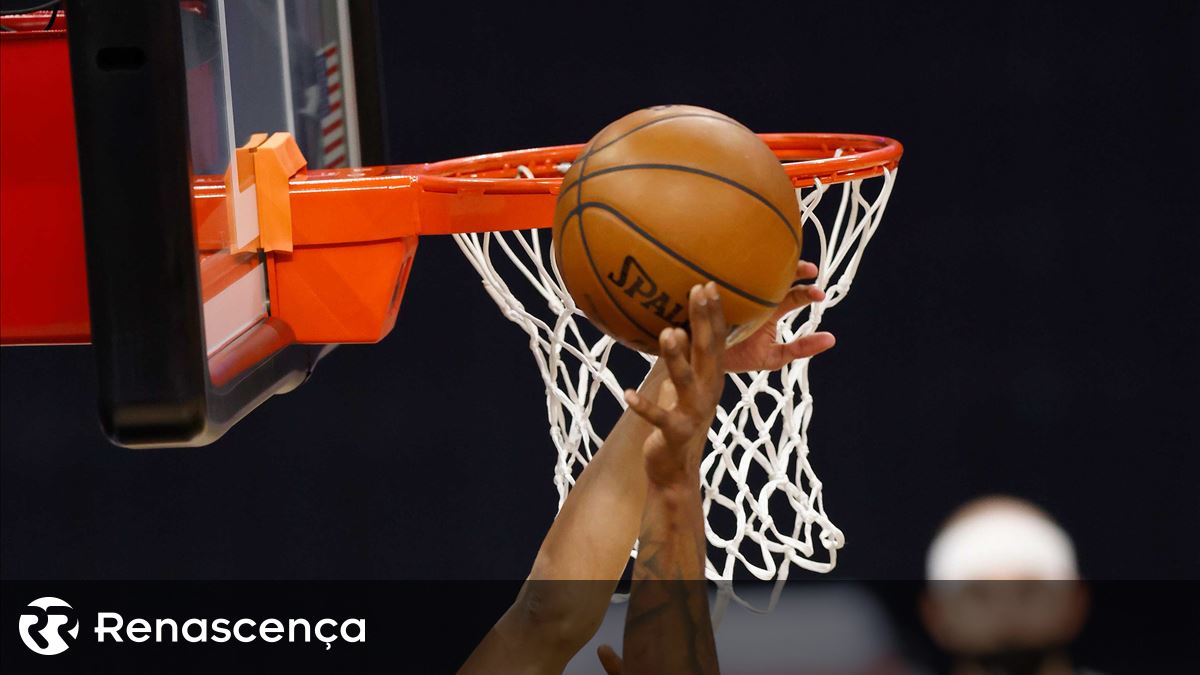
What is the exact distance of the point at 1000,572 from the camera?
2.72 meters

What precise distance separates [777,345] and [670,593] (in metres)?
0.32

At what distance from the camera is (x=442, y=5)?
9.35 feet

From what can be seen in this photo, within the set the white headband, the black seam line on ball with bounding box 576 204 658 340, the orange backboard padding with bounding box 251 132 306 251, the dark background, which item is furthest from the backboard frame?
the white headband

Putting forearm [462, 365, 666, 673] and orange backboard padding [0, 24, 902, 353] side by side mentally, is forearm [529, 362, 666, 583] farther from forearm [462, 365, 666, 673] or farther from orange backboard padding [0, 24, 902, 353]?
orange backboard padding [0, 24, 902, 353]

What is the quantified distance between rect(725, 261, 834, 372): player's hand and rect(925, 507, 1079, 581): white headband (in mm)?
1599

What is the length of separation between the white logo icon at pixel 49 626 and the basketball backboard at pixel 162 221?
1.92 metres

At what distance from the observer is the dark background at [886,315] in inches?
110

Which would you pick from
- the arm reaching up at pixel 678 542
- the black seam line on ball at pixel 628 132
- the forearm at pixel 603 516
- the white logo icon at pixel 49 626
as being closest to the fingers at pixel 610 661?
the arm reaching up at pixel 678 542

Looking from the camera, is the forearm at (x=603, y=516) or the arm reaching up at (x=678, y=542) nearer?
the arm reaching up at (x=678, y=542)

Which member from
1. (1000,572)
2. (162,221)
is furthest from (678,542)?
(1000,572)

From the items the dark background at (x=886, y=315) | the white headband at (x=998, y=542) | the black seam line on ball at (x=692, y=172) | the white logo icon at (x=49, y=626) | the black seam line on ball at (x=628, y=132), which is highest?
the black seam line on ball at (x=628, y=132)

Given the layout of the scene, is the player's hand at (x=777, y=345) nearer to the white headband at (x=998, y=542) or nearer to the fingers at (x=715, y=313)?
the fingers at (x=715, y=313)

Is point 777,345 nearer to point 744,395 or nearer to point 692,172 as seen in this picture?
point 692,172

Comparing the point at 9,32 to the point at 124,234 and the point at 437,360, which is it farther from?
the point at 437,360
